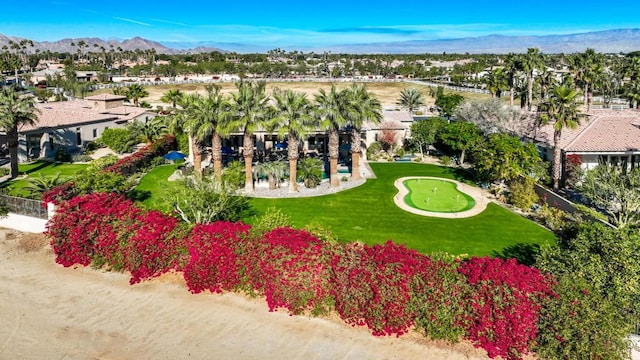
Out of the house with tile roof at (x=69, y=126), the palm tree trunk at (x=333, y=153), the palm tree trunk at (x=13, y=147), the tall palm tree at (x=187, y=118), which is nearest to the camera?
the tall palm tree at (x=187, y=118)

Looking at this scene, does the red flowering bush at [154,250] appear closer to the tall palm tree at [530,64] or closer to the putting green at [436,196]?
the putting green at [436,196]

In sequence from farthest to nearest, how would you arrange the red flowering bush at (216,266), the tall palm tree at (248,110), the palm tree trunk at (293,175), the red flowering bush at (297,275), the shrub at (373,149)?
1. the shrub at (373,149)
2. the palm tree trunk at (293,175)
3. the tall palm tree at (248,110)
4. the red flowering bush at (216,266)
5. the red flowering bush at (297,275)

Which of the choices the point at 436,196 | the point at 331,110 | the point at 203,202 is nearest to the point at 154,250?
the point at 203,202

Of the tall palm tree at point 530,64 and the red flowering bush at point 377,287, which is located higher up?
the tall palm tree at point 530,64

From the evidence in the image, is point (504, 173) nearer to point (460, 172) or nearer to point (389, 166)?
point (460, 172)

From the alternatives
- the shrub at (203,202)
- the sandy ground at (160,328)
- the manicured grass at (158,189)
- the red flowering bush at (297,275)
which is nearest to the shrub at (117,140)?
the manicured grass at (158,189)

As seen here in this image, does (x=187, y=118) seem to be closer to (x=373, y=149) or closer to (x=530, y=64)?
(x=373, y=149)
